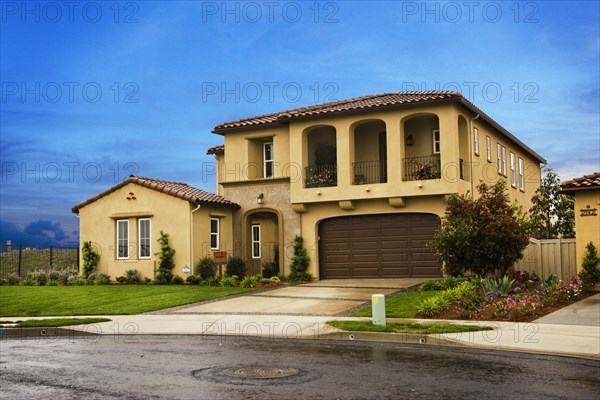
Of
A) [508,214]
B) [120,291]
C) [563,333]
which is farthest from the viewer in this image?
[120,291]

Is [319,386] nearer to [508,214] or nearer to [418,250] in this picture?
[508,214]

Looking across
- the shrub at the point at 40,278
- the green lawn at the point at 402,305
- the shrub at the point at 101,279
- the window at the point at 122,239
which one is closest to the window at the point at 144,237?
the window at the point at 122,239

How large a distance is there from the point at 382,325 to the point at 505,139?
2223cm

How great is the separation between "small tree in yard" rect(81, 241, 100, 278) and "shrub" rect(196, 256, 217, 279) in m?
5.42

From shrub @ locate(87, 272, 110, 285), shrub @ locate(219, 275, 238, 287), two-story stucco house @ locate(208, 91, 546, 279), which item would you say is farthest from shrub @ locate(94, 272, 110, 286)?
shrub @ locate(219, 275, 238, 287)

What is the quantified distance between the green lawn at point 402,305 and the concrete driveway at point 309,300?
0.64 meters

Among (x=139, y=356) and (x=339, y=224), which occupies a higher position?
(x=339, y=224)

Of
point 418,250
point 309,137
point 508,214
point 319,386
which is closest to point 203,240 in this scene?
point 309,137

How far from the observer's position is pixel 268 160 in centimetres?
3203

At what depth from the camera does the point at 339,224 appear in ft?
96.4

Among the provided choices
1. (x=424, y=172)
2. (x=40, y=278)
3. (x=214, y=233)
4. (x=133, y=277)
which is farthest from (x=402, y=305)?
(x=40, y=278)

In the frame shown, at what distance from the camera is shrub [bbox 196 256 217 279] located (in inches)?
1115

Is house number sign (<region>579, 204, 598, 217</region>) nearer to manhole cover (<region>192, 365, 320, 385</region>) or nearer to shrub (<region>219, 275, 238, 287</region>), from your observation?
shrub (<region>219, 275, 238, 287</region>)

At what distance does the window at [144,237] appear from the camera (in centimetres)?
3014
